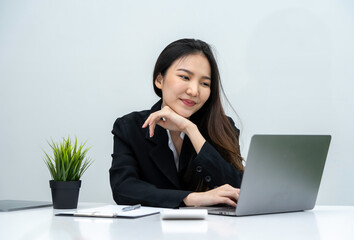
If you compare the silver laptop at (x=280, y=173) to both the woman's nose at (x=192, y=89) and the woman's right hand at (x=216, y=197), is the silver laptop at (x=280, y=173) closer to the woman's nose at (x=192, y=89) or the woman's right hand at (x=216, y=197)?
the woman's right hand at (x=216, y=197)

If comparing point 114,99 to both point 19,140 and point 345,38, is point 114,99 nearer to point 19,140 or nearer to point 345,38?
point 19,140

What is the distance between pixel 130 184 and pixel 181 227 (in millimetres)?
696

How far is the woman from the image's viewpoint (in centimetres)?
185

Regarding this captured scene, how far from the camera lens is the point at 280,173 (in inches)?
48.7

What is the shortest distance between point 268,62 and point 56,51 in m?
1.50

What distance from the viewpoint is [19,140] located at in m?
3.22

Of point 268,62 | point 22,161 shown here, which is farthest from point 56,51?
point 268,62

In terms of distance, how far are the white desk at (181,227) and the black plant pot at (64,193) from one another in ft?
0.57

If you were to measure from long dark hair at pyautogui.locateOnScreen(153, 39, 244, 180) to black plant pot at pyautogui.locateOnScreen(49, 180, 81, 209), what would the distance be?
2.47ft

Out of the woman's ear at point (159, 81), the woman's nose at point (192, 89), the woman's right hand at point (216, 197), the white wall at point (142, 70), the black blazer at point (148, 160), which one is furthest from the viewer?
the white wall at point (142, 70)

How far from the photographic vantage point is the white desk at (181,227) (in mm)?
906

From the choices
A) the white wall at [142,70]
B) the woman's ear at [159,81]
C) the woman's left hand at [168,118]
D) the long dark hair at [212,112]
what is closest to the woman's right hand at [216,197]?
the woman's left hand at [168,118]

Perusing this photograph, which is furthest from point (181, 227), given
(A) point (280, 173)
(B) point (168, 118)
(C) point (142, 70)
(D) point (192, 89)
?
(C) point (142, 70)

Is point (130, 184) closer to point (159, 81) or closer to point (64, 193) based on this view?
point (64, 193)
